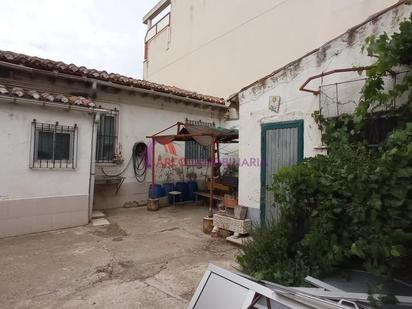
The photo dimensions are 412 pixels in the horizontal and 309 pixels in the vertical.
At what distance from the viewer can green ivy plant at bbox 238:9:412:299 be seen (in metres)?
2.53

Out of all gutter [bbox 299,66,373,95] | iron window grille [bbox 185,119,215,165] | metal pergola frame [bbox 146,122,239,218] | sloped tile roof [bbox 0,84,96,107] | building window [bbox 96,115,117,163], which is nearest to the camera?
gutter [bbox 299,66,373,95]

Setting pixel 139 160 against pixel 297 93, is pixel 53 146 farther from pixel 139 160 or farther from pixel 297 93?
pixel 297 93

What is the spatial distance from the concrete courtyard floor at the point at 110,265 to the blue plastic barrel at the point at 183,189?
2728mm

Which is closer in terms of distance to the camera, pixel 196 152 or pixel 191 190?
pixel 191 190

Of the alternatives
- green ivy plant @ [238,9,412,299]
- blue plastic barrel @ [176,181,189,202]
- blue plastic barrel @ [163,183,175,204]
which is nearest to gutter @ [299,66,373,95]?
green ivy plant @ [238,9,412,299]

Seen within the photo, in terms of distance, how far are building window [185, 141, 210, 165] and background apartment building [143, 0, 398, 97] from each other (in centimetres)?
279

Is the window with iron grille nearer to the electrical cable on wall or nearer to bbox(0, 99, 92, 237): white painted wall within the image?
bbox(0, 99, 92, 237): white painted wall

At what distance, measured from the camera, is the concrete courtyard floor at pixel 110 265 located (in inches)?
→ 139

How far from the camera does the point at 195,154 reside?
1108 cm

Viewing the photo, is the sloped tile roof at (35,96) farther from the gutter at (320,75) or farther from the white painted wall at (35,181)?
the gutter at (320,75)

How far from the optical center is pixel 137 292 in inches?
144

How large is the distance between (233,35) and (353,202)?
10.7m

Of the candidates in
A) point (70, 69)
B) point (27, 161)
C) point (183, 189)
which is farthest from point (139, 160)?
point (27, 161)

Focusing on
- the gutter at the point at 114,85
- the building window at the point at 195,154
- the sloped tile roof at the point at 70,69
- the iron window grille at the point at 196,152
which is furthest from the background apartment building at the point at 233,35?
the sloped tile roof at the point at 70,69
